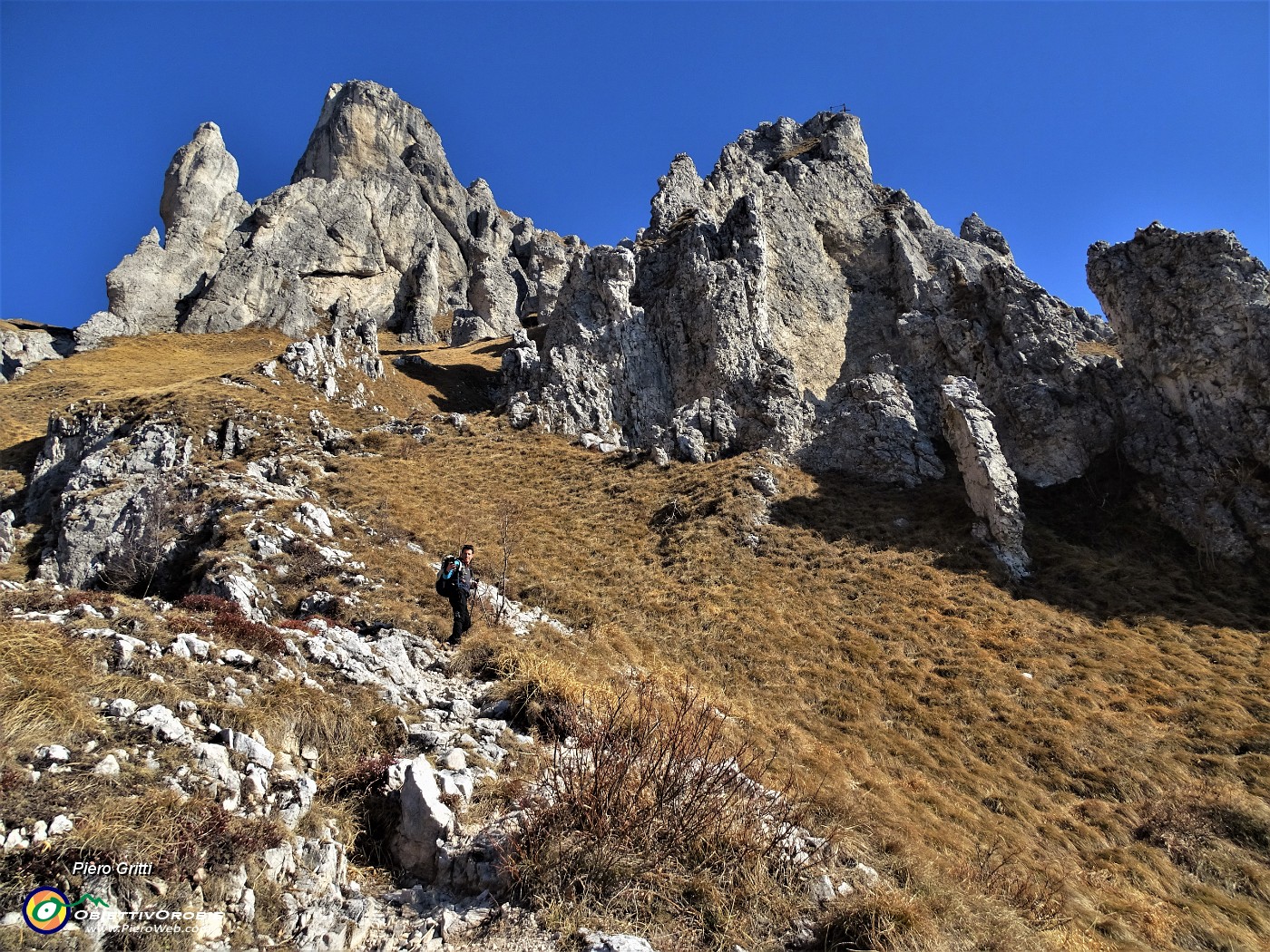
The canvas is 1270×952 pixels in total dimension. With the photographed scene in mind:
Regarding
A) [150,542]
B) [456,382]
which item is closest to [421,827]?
[150,542]

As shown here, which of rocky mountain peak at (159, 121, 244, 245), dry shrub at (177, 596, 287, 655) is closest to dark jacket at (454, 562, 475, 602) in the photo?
dry shrub at (177, 596, 287, 655)

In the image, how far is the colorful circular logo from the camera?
3875mm

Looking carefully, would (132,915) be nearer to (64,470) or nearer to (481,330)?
(64,470)

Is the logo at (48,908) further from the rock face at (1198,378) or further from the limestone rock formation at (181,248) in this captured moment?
the limestone rock formation at (181,248)

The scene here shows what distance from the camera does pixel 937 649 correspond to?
56.7ft

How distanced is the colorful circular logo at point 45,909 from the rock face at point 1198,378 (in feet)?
99.5

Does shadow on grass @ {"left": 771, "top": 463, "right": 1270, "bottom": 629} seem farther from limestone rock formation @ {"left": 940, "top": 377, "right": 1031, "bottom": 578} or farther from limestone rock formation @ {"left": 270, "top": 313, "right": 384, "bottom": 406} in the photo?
limestone rock formation @ {"left": 270, "top": 313, "right": 384, "bottom": 406}

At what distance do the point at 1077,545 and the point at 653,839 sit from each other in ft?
80.2

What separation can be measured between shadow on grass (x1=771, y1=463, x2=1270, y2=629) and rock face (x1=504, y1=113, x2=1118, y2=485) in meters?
1.81

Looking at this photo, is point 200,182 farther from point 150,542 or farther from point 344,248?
point 150,542

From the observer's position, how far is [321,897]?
5160 millimetres

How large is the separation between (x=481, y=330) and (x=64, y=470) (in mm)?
48028

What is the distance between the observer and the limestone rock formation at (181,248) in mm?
57219

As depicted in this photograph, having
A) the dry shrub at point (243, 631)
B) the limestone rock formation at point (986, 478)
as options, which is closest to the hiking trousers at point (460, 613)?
the dry shrub at point (243, 631)
